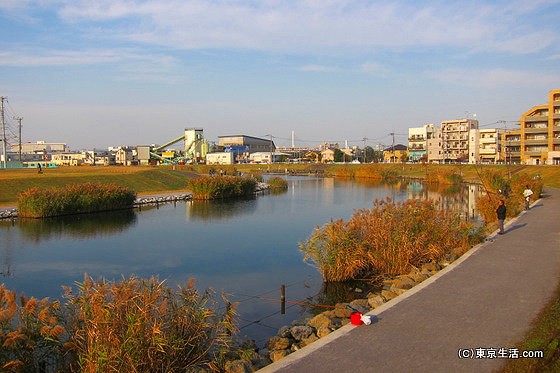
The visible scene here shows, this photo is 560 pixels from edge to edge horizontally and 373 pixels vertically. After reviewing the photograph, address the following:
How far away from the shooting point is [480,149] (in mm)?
90375

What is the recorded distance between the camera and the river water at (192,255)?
40.2ft

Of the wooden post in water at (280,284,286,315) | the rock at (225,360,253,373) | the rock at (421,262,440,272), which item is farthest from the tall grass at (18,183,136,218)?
the rock at (225,360,253,373)

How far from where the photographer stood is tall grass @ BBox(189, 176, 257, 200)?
38.8 metres

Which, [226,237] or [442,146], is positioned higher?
[442,146]

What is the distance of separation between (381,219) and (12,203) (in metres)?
26.1

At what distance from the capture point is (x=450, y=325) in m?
7.46

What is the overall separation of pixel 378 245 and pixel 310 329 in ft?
18.6

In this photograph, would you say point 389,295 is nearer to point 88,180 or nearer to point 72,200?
point 72,200

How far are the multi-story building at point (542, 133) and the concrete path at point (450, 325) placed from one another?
62.7 metres

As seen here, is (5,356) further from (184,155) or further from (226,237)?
(184,155)

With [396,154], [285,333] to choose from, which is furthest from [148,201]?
[396,154]

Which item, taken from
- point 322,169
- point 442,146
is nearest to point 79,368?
point 322,169

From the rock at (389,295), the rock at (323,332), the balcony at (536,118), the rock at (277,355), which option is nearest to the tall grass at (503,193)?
the rock at (389,295)

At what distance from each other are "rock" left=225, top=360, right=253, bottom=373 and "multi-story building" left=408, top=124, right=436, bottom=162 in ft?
350
